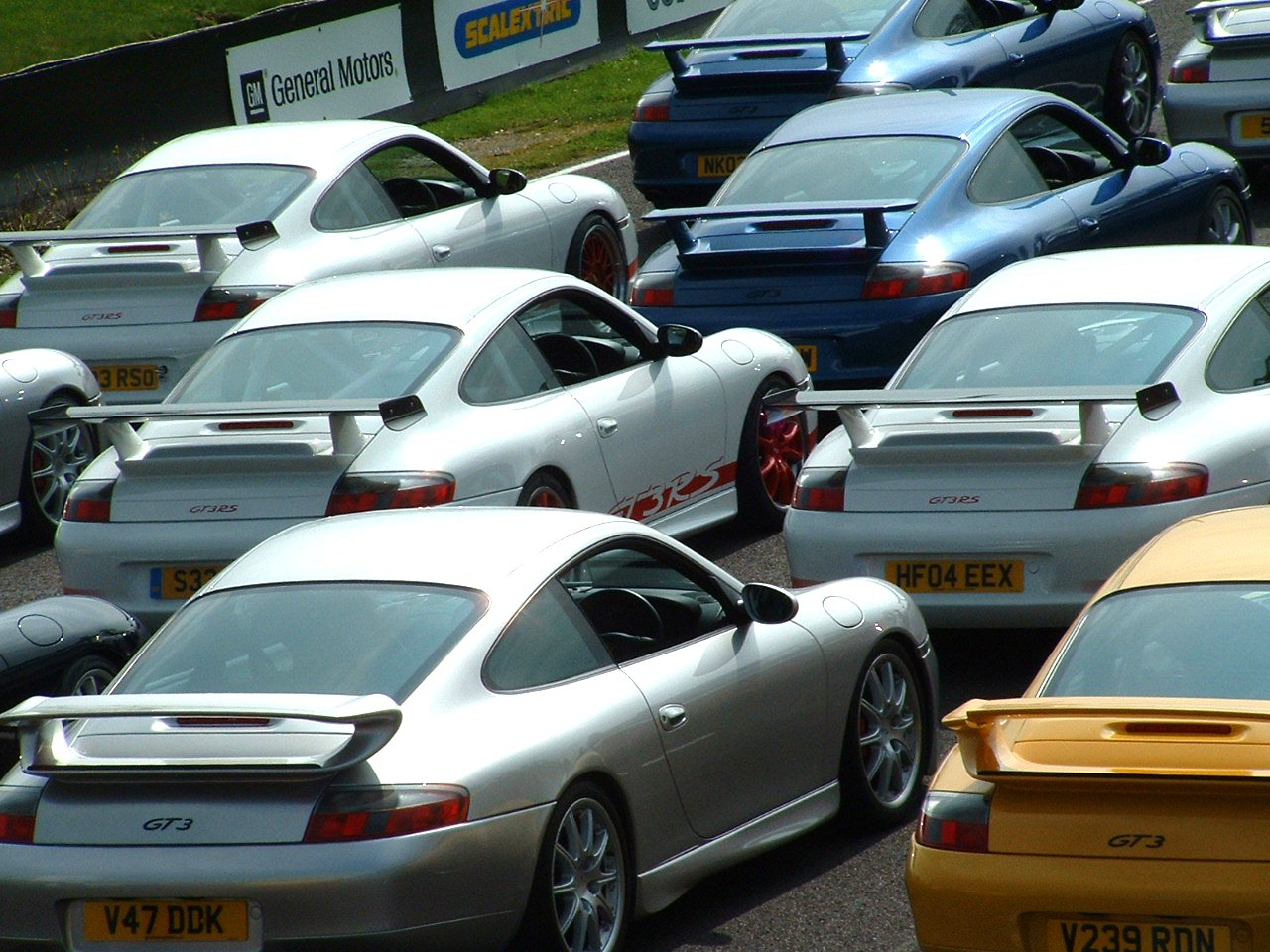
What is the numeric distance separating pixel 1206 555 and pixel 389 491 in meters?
3.45

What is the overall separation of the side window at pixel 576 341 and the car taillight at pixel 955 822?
4.65 metres

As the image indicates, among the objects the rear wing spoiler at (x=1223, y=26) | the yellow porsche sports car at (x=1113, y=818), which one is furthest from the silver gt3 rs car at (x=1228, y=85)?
the yellow porsche sports car at (x=1113, y=818)

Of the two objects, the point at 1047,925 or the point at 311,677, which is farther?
the point at 311,677

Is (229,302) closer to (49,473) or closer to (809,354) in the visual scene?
(49,473)

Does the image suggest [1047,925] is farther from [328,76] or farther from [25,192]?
[328,76]

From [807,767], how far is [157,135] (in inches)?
482

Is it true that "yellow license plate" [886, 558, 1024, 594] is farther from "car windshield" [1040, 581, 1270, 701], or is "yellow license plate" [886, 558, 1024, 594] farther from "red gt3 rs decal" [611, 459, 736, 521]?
"car windshield" [1040, 581, 1270, 701]

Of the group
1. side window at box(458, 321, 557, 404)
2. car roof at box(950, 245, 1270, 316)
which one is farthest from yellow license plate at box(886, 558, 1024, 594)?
side window at box(458, 321, 557, 404)

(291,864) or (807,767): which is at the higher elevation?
(291,864)

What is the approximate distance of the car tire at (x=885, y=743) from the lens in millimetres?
6488

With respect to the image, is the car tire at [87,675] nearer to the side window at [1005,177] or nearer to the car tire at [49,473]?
the car tire at [49,473]

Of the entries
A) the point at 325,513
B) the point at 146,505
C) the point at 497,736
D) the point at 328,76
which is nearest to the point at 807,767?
the point at 497,736

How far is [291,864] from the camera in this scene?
4805mm

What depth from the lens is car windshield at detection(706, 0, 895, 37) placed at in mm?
14180
